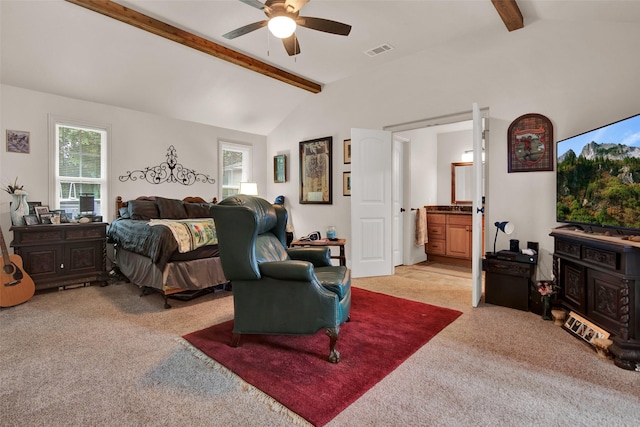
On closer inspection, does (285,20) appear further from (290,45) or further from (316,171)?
(316,171)

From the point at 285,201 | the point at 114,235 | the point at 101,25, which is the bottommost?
the point at 114,235

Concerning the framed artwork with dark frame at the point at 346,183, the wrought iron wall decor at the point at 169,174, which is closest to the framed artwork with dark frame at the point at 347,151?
the framed artwork with dark frame at the point at 346,183

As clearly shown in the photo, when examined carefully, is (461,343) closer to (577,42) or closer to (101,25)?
(577,42)

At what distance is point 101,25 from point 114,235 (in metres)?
2.56

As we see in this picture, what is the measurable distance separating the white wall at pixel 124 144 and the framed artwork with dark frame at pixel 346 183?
211cm

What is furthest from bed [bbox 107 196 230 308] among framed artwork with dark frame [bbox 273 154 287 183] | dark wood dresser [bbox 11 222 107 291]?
framed artwork with dark frame [bbox 273 154 287 183]

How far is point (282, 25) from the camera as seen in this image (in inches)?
99.5

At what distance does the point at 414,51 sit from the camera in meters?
4.16

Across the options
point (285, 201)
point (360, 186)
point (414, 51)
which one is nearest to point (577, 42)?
point (414, 51)

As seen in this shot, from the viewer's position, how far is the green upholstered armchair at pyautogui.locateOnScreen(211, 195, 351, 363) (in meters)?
2.14

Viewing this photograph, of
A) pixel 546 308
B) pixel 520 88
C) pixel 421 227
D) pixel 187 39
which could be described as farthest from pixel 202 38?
pixel 546 308

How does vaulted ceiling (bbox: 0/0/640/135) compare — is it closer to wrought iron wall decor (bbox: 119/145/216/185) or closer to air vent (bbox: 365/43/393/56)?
air vent (bbox: 365/43/393/56)

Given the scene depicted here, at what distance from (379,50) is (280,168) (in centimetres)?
289

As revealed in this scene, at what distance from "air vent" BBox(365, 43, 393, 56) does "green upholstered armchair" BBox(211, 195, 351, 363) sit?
3.00 metres
